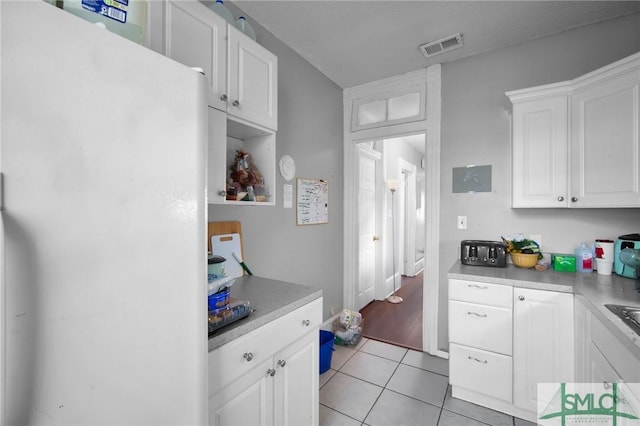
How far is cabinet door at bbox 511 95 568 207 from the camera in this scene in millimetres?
1908

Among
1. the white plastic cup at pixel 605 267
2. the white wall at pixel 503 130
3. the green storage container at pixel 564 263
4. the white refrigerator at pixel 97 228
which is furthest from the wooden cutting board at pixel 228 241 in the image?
the white plastic cup at pixel 605 267

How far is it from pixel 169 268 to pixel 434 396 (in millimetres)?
2121

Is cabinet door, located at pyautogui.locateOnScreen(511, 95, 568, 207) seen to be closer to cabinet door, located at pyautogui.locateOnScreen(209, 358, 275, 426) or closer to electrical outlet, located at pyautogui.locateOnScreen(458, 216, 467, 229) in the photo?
electrical outlet, located at pyautogui.locateOnScreen(458, 216, 467, 229)

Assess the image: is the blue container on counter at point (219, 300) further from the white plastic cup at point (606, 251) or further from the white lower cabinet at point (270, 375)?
the white plastic cup at point (606, 251)

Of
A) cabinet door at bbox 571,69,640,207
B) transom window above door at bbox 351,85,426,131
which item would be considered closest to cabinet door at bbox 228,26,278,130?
transom window above door at bbox 351,85,426,131

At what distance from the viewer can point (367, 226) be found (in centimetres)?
380

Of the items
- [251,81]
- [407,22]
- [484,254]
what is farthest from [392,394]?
[407,22]

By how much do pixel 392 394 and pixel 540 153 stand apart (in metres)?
2.03

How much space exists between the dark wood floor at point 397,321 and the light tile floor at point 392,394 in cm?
25

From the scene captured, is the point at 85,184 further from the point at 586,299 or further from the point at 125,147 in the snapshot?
the point at 586,299

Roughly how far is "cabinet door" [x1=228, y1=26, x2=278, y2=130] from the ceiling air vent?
1.42 m

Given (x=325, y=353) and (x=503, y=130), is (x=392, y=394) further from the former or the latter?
(x=503, y=130)

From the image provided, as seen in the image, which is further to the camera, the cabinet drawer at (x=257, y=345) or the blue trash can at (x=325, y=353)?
the blue trash can at (x=325, y=353)

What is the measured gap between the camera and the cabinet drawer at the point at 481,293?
177 centimetres
